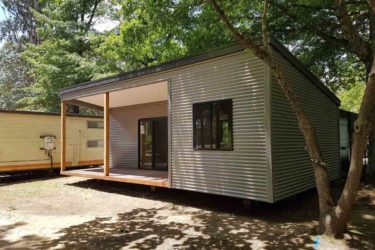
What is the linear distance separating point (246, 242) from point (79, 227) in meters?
3.08

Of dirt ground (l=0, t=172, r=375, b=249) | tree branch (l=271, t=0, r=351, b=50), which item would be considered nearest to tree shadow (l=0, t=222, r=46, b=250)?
dirt ground (l=0, t=172, r=375, b=249)

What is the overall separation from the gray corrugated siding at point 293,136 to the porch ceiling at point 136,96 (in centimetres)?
317

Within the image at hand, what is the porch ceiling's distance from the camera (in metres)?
8.98

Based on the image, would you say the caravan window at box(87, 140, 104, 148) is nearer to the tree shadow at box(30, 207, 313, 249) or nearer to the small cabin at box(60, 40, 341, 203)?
the small cabin at box(60, 40, 341, 203)

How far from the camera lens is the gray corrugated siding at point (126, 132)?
11.9m

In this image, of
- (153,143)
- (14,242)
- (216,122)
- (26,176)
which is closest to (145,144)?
(153,143)

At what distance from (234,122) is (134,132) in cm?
644

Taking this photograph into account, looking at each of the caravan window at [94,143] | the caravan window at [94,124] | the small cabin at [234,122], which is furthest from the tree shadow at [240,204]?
the caravan window at [94,124]

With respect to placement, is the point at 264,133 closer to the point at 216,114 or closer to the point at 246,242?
the point at 216,114

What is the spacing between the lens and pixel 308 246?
176 inches

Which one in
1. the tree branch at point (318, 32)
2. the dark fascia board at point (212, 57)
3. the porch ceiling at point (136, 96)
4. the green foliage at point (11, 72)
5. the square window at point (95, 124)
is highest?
the green foliage at point (11, 72)

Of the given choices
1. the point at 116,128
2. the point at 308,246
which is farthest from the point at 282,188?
the point at 116,128

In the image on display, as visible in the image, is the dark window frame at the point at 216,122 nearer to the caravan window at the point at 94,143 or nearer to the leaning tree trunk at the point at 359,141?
the leaning tree trunk at the point at 359,141

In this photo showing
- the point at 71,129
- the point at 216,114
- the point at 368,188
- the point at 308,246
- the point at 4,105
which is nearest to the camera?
the point at 308,246
